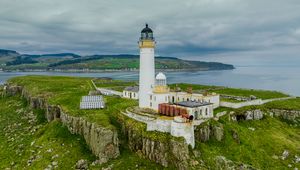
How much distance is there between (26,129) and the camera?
180ft

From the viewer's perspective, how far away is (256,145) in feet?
141

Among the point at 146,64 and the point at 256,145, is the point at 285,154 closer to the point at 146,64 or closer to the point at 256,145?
the point at 256,145

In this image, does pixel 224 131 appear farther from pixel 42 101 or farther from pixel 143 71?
pixel 42 101

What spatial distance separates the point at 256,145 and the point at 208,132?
27.8 ft

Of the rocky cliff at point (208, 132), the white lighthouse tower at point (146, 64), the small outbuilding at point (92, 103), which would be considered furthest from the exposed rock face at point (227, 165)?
the small outbuilding at point (92, 103)

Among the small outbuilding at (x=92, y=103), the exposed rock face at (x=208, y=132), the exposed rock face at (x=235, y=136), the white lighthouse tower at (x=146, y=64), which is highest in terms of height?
the white lighthouse tower at (x=146, y=64)

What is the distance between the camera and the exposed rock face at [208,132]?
39.1 metres

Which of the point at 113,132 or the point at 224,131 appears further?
the point at 224,131

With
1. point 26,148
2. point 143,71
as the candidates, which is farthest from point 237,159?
point 26,148

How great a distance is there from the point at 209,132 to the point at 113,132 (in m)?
13.0

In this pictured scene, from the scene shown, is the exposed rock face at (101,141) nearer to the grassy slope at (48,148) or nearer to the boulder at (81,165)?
the grassy slope at (48,148)

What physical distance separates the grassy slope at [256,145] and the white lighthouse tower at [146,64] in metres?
12.7

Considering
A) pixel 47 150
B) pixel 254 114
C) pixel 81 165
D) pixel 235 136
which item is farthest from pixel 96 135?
pixel 254 114

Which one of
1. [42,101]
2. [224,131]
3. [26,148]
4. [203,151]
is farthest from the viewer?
[42,101]
